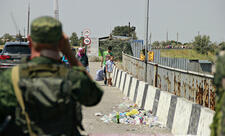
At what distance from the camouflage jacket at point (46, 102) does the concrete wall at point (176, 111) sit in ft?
10.1

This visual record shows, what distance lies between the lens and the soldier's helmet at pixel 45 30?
2.62m

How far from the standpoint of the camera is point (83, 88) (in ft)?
8.80

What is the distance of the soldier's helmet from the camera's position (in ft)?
8.60

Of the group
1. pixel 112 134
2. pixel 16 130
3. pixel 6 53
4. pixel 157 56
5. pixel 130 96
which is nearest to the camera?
pixel 16 130

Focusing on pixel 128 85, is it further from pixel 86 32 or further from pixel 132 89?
pixel 86 32

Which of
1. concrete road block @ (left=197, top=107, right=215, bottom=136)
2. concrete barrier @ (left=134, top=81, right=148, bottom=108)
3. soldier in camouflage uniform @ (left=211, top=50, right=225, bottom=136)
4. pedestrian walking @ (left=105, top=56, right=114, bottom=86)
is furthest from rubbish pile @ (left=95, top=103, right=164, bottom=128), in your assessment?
pedestrian walking @ (left=105, top=56, right=114, bottom=86)

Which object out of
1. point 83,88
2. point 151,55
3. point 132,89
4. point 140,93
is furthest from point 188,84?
point 83,88

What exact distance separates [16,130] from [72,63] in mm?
689

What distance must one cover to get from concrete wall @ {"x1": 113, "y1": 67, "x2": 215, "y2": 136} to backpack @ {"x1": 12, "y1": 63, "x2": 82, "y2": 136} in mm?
3174


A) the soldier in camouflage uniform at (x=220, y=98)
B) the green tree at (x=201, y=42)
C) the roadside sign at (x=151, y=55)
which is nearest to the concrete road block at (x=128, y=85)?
the roadside sign at (x=151, y=55)

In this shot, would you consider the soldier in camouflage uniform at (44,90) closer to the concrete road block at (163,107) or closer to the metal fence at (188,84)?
the metal fence at (188,84)

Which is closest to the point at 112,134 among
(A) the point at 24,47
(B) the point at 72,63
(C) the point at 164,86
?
(C) the point at 164,86

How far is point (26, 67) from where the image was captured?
2650 millimetres

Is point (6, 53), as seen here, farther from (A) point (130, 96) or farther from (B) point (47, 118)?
(B) point (47, 118)
